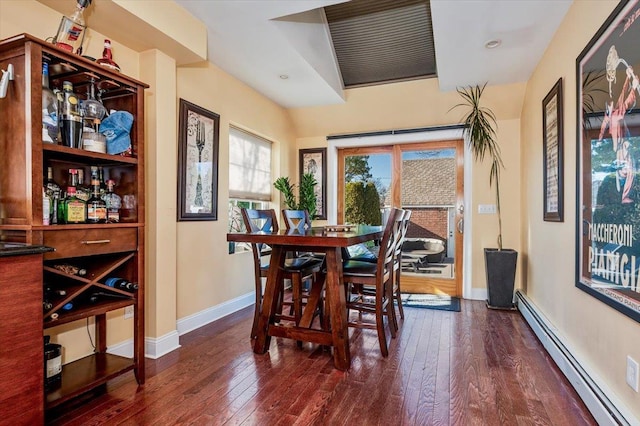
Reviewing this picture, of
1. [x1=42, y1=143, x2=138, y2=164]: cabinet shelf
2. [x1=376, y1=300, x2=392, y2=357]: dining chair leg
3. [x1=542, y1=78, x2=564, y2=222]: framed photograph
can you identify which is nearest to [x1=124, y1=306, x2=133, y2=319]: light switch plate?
[x1=42, y1=143, x2=138, y2=164]: cabinet shelf

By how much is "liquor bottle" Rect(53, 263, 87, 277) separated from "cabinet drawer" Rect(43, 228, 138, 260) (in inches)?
5.1

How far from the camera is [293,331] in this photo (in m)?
2.41

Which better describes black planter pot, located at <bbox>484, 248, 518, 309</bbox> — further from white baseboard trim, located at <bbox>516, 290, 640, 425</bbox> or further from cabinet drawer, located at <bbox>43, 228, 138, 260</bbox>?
cabinet drawer, located at <bbox>43, 228, 138, 260</bbox>

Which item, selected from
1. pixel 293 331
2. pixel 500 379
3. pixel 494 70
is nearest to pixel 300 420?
pixel 293 331

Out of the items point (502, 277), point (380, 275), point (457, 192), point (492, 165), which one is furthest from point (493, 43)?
point (502, 277)

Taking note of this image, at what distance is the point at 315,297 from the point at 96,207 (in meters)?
1.56

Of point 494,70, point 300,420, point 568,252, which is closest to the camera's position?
point 300,420

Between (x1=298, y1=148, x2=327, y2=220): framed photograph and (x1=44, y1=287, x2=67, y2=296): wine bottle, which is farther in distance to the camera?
(x1=298, y1=148, x2=327, y2=220): framed photograph

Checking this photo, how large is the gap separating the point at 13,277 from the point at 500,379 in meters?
2.57

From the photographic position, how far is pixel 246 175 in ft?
13.3

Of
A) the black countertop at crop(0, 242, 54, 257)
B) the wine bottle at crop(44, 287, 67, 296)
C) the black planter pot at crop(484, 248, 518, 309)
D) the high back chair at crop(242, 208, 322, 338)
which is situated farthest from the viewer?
the black planter pot at crop(484, 248, 518, 309)

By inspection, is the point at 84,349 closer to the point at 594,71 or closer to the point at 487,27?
the point at 594,71

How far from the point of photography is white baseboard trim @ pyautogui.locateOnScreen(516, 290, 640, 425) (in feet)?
5.08

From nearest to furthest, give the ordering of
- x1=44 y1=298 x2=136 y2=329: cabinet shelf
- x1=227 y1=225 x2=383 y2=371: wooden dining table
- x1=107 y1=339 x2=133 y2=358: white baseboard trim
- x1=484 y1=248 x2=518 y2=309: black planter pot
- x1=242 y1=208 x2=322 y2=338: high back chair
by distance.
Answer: x1=44 y1=298 x2=136 y2=329: cabinet shelf < x1=227 y1=225 x2=383 y2=371: wooden dining table < x1=107 y1=339 x2=133 y2=358: white baseboard trim < x1=242 y1=208 x2=322 y2=338: high back chair < x1=484 y1=248 x2=518 y2=309: black planter pot
